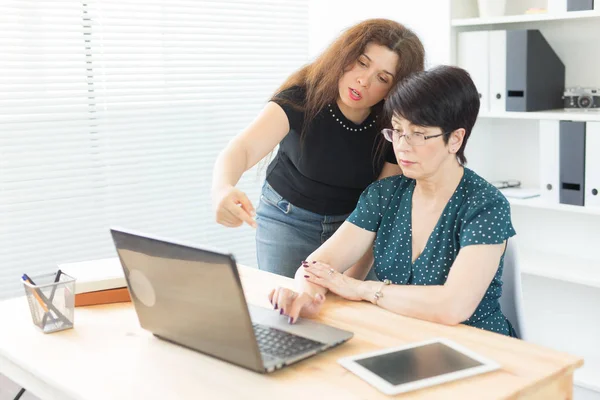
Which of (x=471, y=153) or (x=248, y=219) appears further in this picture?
(x=471, y=153)

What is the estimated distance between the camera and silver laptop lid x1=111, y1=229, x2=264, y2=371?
136cm

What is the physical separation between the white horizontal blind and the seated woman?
1.56 metres

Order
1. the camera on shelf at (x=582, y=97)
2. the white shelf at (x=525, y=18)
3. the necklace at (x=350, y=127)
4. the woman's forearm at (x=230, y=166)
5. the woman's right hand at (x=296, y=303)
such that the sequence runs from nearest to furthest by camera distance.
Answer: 1. the woman's right hand at (x=296, y=303)
2. the woman's forearm at (x=230, y=166)
3. the necklace at (x=350, y=127)
4. the white shelf at (x=525, y=18)
5. the camera on shelf at (x=582, y=97)

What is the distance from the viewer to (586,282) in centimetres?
284

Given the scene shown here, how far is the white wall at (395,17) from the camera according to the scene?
322 cm

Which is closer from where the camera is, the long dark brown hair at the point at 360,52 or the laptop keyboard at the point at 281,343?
the laptop keyboard at the point at 281,343

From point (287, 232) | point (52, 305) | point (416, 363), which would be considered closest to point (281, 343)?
point (416, 363)

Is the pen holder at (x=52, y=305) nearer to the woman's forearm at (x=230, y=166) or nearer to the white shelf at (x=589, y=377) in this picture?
the woman's forearm at (x=230, y=166)

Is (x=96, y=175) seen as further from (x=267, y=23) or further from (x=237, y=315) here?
(x=237, y=315)

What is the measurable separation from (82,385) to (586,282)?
2.05 m

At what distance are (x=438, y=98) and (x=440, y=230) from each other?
33 cm

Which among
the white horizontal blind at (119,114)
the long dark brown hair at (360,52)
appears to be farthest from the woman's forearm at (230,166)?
the white horizontal blind at (119,114)

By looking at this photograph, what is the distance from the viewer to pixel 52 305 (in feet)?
5.61

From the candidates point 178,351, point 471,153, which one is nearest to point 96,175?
point 471,153
